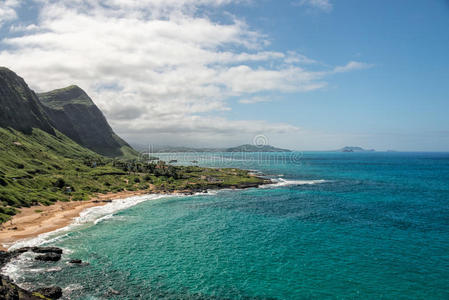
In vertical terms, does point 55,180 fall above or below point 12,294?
above

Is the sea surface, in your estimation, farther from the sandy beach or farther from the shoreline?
the sandy beach

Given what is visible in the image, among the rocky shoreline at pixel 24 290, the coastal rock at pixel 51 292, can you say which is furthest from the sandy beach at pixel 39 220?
the coastal rock at pixel 51 292

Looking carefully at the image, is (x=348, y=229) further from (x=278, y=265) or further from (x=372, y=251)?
(x=278, y=265)

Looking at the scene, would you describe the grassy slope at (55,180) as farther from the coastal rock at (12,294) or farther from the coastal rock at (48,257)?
the coastal rock at (12,294)

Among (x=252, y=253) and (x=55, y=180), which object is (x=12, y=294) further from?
(x=55, y=180)

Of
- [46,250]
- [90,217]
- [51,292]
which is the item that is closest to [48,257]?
[46,250]

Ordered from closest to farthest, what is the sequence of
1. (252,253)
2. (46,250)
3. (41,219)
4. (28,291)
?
1. (28,291)
2. (46,250)
3. (252,253)
4. (41,219)
